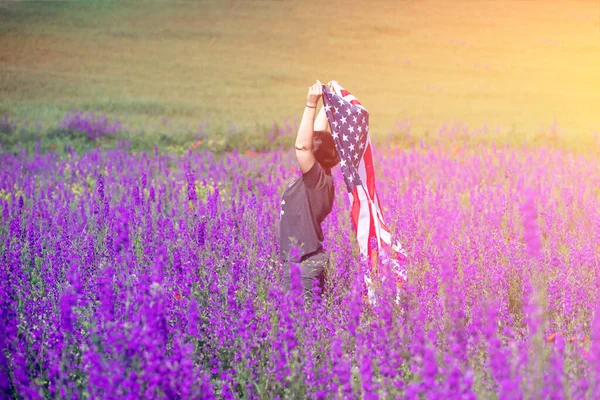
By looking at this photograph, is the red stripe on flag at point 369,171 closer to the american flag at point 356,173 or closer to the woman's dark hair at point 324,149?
the american flag at point 356,173

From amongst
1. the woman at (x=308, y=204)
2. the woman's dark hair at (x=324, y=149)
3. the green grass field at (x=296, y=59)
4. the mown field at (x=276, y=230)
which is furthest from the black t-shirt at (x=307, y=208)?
the green grass field at (x=296, y=59)

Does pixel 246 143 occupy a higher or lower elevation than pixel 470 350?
lower

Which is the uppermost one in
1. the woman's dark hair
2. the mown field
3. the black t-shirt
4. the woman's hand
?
the woman's hand

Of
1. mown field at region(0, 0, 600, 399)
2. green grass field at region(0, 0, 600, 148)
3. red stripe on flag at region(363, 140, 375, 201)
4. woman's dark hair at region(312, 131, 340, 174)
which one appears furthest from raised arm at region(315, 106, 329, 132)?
green grass field at region(0, 0, 600, 148)

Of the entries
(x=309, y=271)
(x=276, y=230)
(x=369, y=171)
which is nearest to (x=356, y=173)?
(x=369, y=171)

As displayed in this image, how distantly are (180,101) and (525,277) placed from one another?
17653 millimetres

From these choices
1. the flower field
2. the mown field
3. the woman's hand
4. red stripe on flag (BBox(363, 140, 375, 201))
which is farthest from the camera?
red stripe on flag (BBox(363, 140, 375, 201))

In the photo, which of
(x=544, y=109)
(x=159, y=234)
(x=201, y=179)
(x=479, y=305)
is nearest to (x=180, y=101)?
(x=544, y=109)

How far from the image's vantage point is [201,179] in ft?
25.4

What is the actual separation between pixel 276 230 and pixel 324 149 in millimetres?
1170

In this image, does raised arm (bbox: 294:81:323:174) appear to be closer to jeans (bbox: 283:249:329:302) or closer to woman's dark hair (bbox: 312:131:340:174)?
woman's dark hair (bbox: 312:131:340:174)

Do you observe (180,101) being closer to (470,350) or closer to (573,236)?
(573,236)

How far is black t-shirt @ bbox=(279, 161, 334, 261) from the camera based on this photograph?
393cm

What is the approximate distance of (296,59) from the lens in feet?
85.4
